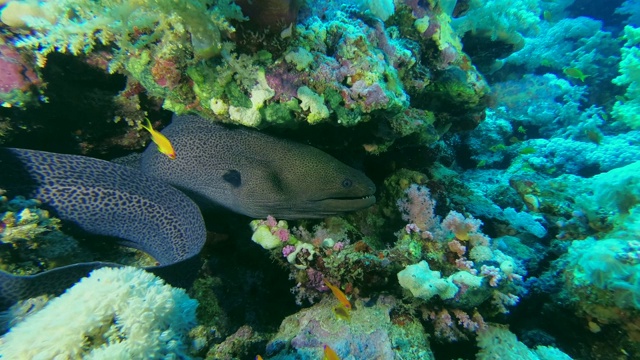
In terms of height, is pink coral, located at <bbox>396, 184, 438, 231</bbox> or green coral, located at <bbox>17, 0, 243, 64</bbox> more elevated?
green coral, located at <bbox>17, 0, 243, 64</bbox>

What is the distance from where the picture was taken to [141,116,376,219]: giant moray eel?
137 inches

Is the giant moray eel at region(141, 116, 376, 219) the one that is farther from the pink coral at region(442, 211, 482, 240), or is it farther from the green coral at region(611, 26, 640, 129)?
the green coral at region(611, 26, 640, 129)

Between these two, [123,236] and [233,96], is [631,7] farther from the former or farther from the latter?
[123,236]

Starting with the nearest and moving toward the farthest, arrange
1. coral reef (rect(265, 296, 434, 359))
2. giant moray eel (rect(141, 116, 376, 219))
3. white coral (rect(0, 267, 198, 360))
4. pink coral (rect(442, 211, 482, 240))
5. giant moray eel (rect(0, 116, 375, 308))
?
white coral (rect(0, 267, 198, 360))
coral reef (rect(265, 296, 434, 359))
giant moray eel (rect(0, 116, 375, 308))
pink coral (rect(442, 211, 482, 240))
giant moray eel (rect(141, 116, 376, 219))

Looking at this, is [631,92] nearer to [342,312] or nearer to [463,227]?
[463,227]

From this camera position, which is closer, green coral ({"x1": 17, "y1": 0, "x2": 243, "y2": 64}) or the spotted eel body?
green coral ({"x1": 17, "y1": 0, "x2": 243, "y2": 64})

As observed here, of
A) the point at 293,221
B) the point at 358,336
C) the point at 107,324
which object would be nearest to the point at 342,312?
the point at 358,336

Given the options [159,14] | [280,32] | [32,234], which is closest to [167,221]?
[32,234]

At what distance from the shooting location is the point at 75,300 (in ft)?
5.98

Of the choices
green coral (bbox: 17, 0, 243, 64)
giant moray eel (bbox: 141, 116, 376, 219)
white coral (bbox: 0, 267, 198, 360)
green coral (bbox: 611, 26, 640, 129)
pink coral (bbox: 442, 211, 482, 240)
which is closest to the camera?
white coral (bbox: 0, 267, 198, 360)

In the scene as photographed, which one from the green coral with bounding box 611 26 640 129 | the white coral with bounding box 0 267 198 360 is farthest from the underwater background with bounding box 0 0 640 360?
the green coral with bounding box 611 26 640 129

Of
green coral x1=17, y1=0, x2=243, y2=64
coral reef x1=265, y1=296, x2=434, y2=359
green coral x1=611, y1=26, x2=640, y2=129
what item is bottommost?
coral reef x1=265, y1=296, x2=434, y2=359

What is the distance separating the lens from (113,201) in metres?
3.25

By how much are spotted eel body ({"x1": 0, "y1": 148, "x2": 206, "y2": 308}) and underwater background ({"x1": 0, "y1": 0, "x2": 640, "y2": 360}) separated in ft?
0.20
